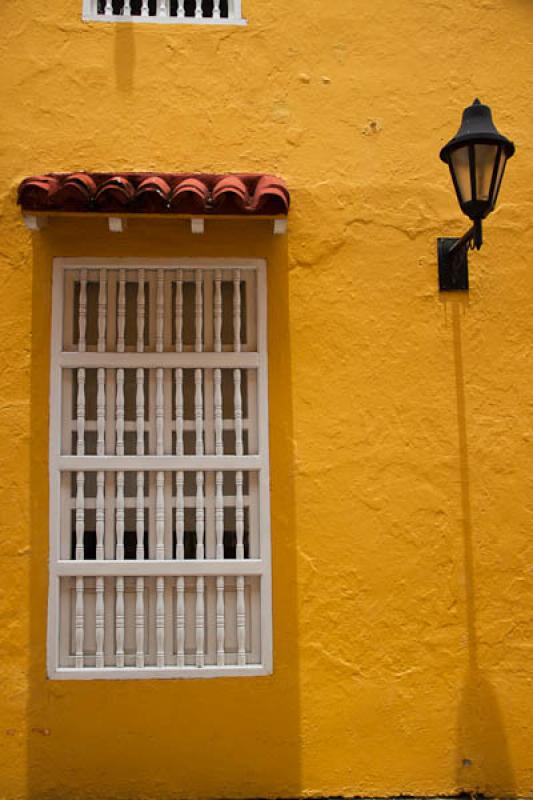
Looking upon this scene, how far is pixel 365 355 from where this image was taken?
495cm

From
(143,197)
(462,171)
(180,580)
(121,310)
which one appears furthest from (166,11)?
(180,580)

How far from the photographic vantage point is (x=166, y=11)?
518 cm

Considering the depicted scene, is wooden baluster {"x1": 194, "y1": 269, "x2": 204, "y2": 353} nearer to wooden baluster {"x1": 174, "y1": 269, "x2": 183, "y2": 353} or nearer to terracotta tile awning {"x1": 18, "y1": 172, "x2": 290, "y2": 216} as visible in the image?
wooden baluster {"x1": 174, "y1": 269, "x2": 183, "y2": 353}

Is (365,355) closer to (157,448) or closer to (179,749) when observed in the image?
(157,448)

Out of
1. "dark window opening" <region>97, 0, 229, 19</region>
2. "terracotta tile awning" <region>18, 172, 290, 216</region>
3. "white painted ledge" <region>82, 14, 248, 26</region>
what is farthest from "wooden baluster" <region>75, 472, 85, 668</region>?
"dark window opening" <region>97, 0, 229, 19</region>

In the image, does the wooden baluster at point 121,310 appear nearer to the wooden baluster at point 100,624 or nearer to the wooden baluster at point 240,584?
the wooden baluster at point 240,584

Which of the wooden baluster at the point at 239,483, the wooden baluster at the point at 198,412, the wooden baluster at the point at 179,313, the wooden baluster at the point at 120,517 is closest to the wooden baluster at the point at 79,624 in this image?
the wooden baluster at the point at 120,517

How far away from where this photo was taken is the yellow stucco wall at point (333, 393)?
467cm

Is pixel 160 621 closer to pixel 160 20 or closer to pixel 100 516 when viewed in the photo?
pixel 100 516

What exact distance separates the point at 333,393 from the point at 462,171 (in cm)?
136

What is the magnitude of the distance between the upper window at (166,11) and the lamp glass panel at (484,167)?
5.86 feet

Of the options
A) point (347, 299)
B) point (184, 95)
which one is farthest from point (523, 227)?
point (184, 95)

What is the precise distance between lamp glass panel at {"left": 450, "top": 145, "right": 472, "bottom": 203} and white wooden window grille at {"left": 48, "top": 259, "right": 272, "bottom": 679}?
1.21 m

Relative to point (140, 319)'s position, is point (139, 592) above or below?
below
